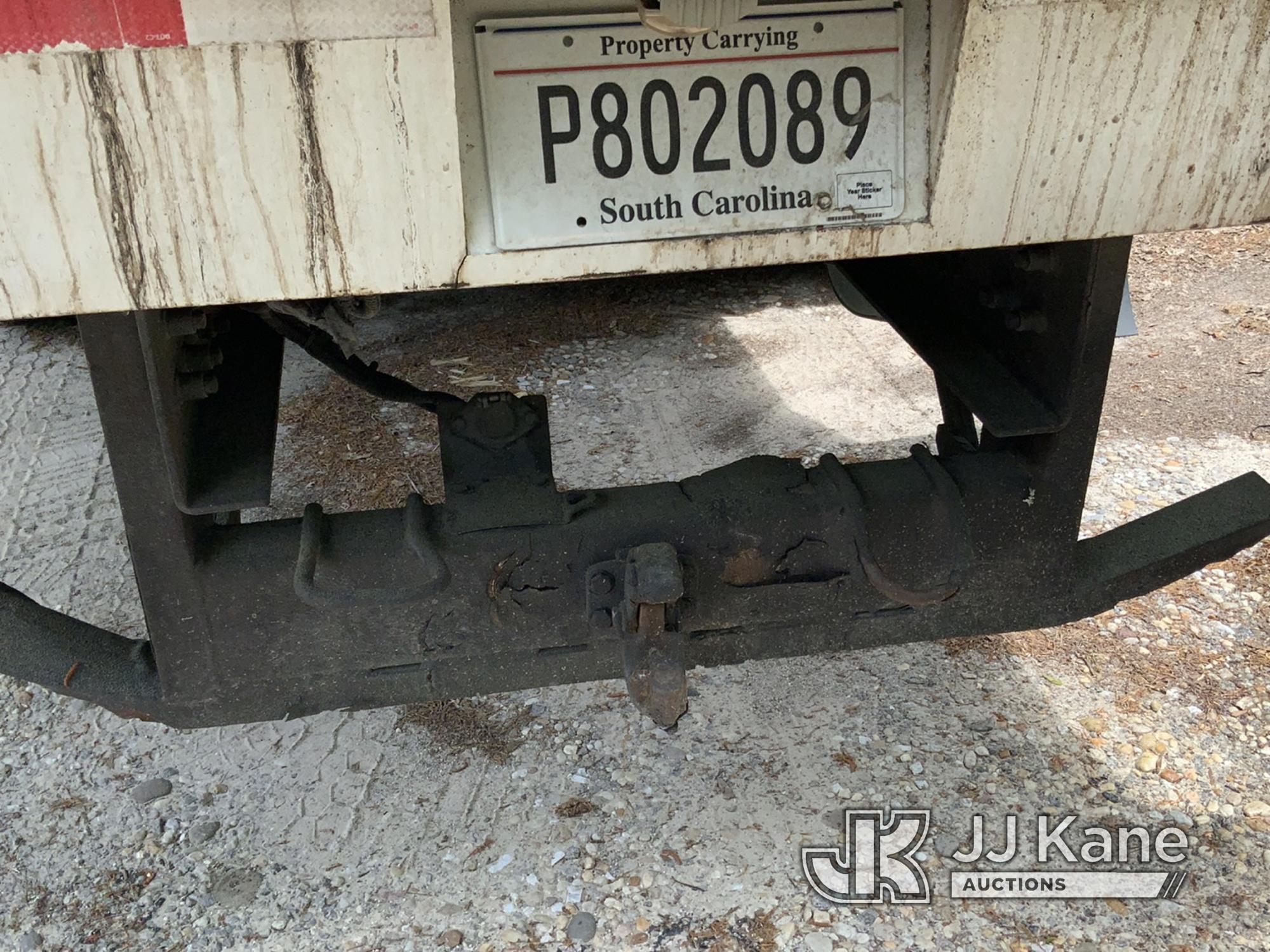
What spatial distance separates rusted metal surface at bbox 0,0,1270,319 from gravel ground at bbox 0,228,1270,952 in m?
1.26

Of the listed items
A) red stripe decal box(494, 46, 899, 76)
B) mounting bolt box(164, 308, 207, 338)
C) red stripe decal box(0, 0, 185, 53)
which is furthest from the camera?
mounting bolt box(164, 308, 207, 338)

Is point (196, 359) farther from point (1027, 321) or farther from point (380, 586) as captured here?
point (1027, 321)

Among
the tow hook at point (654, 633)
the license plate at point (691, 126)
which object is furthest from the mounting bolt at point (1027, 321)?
the tow hook at point (654, 633)

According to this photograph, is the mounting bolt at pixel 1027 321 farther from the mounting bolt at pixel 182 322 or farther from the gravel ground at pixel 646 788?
the mounting bolt at pixel 182 322

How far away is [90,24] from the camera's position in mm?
1170

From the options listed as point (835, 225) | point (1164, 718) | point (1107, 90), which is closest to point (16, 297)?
point (835, 225)

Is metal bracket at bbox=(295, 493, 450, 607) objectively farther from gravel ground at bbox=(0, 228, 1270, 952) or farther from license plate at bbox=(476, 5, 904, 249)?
gravel ground at bbox=(0, 228, 1270, 952)

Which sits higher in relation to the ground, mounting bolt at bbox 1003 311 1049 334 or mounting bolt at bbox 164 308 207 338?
mounting bolt at bbox 164 308 207 338

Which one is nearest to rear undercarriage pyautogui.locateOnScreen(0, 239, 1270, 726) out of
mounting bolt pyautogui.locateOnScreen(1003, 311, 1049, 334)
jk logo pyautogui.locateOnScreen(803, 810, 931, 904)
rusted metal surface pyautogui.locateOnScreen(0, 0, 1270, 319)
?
mounting bolt pyautogui.locateOnScreen(1003, 311, 1049, 334)

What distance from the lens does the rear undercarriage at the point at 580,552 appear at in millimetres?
1740

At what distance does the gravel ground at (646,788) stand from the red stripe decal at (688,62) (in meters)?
1.51

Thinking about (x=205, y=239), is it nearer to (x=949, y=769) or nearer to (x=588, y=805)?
(x=588, y=805)

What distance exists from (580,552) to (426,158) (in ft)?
2.41

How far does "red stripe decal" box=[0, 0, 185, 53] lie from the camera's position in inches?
45.3
